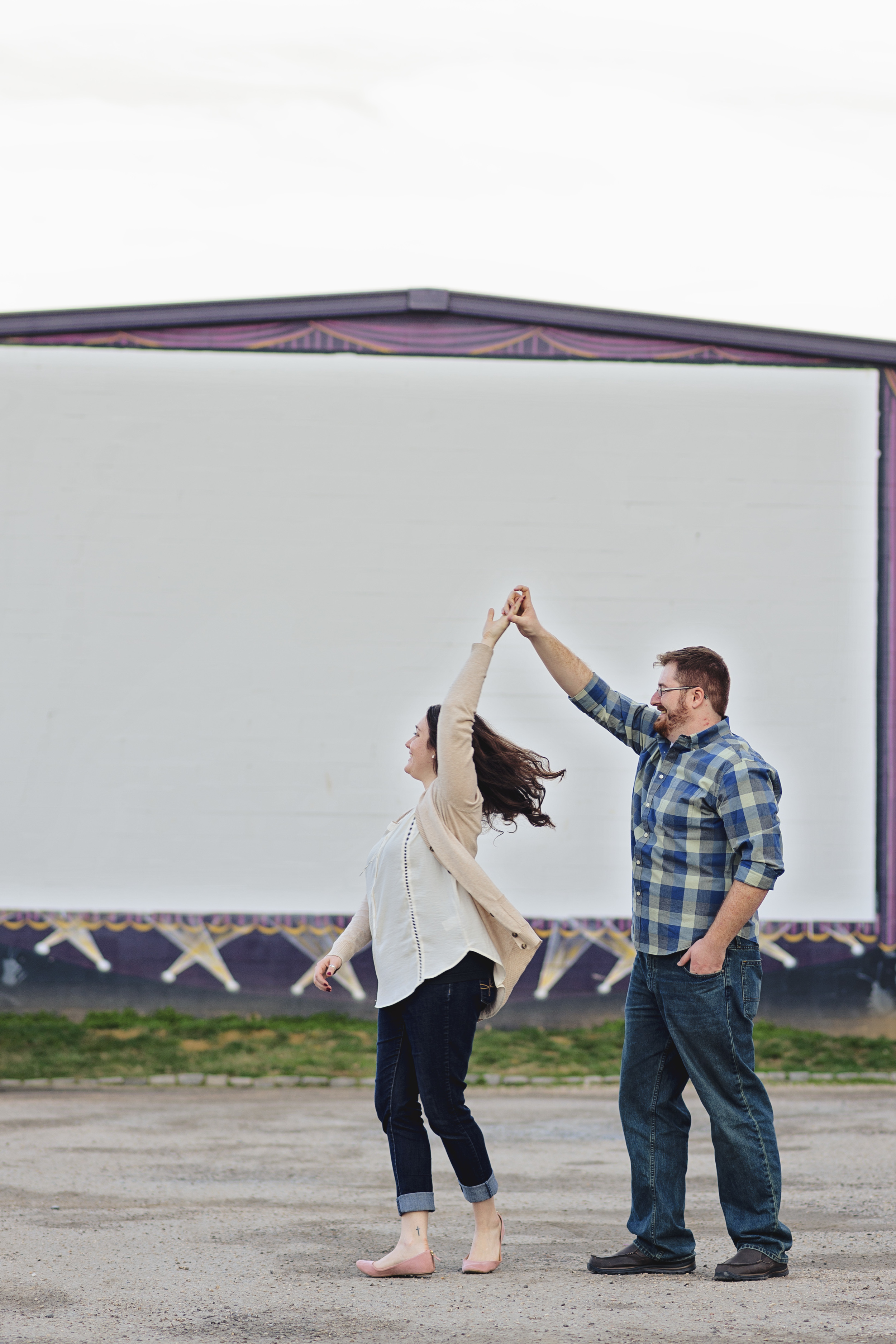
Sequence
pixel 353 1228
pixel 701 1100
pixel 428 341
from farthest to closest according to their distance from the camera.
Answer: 1. pixel 428 341
2. pixel 353 1228
3. pixel 701 1100

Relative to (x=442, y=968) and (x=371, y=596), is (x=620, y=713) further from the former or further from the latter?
(x=371, y=596)

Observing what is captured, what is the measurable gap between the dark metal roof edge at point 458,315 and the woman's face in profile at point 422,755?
7.76m

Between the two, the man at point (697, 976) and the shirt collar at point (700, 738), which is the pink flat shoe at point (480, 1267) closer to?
the man at point (697, 976)

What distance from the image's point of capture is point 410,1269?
475cm

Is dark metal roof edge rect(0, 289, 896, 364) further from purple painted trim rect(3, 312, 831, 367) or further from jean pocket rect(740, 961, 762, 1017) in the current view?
jean pocket rect(740, 961, 762, 1017)

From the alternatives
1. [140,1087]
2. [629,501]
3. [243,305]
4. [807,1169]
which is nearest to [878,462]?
[629,501]

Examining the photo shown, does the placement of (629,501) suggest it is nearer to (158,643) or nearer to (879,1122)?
(158,643)

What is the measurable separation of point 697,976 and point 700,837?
441 millimetres

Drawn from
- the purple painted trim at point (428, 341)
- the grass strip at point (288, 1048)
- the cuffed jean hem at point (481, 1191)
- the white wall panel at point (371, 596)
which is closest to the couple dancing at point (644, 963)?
the cuffed jean hem at point (481, 1191)

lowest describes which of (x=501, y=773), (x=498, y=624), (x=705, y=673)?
(x=501, y=773)

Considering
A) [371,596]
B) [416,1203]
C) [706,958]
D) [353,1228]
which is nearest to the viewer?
[706,958]

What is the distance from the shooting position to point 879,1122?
8500 millimetres

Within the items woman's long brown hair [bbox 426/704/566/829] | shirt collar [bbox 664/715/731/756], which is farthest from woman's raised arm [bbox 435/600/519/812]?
shirt collar [bbox 664/715/731/756]

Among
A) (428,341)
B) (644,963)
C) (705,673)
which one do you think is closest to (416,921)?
(644,963)
